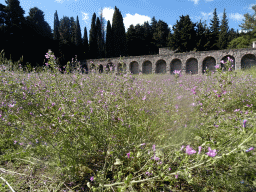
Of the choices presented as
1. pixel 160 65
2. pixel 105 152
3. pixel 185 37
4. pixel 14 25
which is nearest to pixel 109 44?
pixel 160 65

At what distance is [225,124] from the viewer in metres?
1.76

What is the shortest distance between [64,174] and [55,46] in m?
26.5

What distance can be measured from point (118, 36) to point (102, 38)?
3.44m

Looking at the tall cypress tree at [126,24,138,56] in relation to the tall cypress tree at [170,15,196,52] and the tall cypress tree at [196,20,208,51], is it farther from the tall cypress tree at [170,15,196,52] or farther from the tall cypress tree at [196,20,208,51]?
the tall cypress tree at [196,20,208,51]

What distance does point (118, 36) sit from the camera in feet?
93.3

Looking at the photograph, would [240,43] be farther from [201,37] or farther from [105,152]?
[105,152]

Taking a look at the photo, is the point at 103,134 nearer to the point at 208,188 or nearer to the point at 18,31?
the point at 208,188

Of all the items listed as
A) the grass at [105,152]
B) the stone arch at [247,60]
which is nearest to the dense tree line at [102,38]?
the stone arch at [247,60]

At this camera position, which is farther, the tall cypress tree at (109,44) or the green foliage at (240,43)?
the tall cypress tree at (109,44)

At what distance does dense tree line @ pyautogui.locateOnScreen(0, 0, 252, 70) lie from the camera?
71.3 ft

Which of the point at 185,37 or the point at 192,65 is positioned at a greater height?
the point at 185,37

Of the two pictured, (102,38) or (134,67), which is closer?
(134,67)

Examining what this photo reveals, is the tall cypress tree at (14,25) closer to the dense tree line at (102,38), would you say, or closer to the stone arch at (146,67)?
the dense tree line at (102,38)

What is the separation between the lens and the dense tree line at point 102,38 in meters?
21.7
